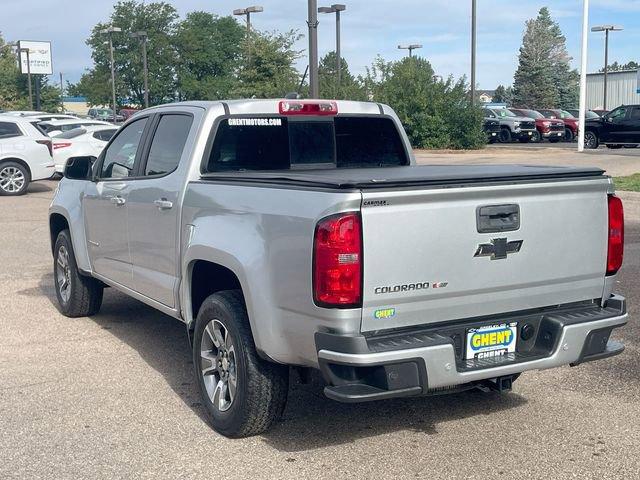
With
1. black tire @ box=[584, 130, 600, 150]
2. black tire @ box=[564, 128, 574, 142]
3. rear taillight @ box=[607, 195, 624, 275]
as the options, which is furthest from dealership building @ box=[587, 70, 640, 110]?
rear taillight @ box=[607, 195, 624, 275]

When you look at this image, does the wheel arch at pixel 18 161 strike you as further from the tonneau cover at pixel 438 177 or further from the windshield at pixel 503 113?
the windshield at pixel 503 113

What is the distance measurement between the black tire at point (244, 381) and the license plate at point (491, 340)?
988mm

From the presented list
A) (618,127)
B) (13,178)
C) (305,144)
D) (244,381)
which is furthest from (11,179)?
(618,127)

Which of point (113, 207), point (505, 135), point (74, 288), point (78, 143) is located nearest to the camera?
point (113, 207)

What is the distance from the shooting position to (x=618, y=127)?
32531 millimetres

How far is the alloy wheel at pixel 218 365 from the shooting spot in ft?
15.8

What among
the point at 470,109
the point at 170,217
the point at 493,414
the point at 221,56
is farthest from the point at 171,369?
the point at 221,56

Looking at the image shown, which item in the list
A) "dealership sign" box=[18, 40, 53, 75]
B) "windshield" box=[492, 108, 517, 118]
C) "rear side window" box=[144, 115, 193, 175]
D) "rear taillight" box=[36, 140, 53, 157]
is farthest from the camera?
"dealership sign" box=[18, 40, 53, 75]

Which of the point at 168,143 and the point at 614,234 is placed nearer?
the point at 614,234

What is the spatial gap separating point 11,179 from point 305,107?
15.5m

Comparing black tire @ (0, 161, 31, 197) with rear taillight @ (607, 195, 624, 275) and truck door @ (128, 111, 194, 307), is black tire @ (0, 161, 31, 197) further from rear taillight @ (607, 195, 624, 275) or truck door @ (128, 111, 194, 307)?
rear taillight @ (607, 195, 624, 275)

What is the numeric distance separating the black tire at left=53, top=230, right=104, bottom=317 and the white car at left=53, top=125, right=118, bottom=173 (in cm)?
1355

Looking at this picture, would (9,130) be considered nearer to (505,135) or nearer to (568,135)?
(505,135)

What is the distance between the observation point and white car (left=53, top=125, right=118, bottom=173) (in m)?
21.2
